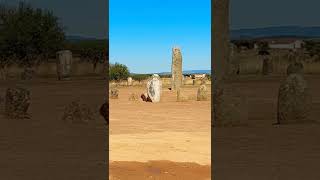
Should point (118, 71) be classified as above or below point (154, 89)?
above

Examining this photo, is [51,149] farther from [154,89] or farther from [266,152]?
[154,89]

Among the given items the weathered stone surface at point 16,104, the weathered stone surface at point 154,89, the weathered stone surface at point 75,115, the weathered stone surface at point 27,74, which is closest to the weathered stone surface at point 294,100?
the weathered stone surface at point 75,115

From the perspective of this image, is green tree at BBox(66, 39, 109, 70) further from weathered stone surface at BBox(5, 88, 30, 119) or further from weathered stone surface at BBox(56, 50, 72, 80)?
weathered stone surface at BBox(5, 88, 30, 119)

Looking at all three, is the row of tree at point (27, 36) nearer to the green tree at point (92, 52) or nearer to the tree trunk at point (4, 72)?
the tree trunk at point (4, 72)

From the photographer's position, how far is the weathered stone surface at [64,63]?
28422mm

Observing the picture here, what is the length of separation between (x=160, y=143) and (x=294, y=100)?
9.79 ft

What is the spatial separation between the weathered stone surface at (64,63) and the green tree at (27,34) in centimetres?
479

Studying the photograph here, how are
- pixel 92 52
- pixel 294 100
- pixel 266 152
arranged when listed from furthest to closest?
1. pixel 92 52
2. pixel 294 100
3. pixel 266 152

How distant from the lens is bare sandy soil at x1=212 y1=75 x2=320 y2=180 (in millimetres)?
6355

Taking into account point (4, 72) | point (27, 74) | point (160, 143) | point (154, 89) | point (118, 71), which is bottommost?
point (160, 143)

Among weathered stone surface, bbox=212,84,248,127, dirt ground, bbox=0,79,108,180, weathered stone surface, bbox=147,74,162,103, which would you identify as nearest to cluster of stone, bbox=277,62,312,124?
weathered stone surface, bbox=212,84,248,127

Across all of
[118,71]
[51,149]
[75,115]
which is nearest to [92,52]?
[118,71]

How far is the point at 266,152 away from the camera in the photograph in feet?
25.5

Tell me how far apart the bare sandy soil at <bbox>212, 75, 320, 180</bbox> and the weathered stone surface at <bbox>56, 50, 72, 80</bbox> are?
18148 mm
